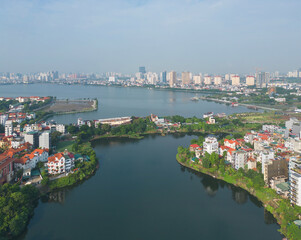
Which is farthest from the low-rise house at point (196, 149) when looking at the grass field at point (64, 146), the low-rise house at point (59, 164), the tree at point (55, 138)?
the tree at point (55, 138)

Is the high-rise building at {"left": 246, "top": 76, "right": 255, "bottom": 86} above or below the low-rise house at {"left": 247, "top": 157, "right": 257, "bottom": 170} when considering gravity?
above

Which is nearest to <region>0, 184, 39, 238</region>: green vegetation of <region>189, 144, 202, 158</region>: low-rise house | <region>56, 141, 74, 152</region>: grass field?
<region>56, 141, 74, 152</region>: grass field

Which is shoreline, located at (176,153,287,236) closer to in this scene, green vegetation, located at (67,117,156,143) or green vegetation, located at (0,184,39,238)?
green vegetation, located at (67,117,156,143)

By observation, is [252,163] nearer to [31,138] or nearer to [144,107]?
[31,138]

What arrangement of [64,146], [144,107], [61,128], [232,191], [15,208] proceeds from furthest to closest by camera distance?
[144,107] → [61,128] → [64,146] → [232,191] → [15,208]

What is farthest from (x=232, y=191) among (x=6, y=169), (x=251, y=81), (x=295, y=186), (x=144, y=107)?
(x=251, y=81)
